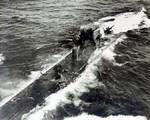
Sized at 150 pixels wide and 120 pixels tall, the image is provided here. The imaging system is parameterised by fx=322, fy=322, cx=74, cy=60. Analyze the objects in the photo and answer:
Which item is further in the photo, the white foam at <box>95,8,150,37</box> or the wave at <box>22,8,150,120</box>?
the white foam at <box>95,8,150,37</box>

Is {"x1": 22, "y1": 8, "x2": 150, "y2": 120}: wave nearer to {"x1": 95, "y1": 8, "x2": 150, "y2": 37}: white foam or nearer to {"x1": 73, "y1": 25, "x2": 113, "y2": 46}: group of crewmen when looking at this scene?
{"x1": 95, "y1": 8, "x2": 150, "y2": 37}: white foam

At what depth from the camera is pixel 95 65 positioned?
2009 cm

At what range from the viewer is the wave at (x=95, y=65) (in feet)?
51.3

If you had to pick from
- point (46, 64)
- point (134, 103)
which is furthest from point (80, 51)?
point (134, 103)

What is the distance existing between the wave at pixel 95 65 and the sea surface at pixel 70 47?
0.16 ft

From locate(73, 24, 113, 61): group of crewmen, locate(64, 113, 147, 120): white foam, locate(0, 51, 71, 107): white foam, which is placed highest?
locate(73, 24, 113, 61): group of crewmen

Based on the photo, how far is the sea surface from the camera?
53.9 feet

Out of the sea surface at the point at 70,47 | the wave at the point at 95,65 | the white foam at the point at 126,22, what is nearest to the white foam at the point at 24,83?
the sea surface at the point at 70,47

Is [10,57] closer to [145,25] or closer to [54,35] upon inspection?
[54,35]

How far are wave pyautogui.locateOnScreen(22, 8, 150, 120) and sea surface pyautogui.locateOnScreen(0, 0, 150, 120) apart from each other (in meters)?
0.05

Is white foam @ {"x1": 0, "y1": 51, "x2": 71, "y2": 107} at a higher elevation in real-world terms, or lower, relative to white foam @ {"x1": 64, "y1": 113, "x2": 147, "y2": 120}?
higher

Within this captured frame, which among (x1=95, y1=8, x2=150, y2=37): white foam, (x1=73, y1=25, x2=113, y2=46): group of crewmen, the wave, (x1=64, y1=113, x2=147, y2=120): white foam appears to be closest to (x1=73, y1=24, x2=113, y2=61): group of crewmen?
(x1=73, y1=25, x2=113, y2=46): group of crewmen

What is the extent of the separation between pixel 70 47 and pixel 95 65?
136 inches

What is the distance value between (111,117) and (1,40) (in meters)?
11.8
